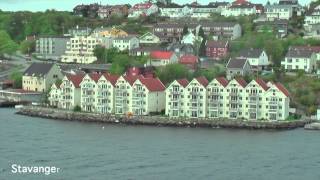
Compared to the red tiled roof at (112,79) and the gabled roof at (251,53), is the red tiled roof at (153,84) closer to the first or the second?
the red tiled roof at (112,79)

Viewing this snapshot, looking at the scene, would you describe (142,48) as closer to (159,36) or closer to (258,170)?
(159,36)

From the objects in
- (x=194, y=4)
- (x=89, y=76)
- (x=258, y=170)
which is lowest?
(x=258, y=170)

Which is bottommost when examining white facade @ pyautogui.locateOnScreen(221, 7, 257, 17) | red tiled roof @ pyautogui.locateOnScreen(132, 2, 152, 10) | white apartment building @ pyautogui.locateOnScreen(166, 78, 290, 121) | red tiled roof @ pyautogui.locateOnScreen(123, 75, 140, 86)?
white apartment building @ pyautogui.locateOnScreen(166, 78, 290, 121)

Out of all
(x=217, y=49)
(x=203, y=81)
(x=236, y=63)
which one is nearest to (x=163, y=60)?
(x=217, y=49)

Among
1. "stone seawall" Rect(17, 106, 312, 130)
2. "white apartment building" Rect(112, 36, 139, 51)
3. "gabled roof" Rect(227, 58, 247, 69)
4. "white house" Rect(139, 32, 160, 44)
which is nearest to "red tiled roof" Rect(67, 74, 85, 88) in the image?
"stone seawall" Rect(17, 106, 312, 130)

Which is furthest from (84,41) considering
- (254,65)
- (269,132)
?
(269,132)

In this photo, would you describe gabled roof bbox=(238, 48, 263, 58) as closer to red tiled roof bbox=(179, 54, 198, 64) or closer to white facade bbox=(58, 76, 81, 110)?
red tiled roof bbox=(179, 54, 198, 64)

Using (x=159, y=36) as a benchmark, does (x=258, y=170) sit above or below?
below

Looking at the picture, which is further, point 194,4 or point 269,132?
point 194,4
